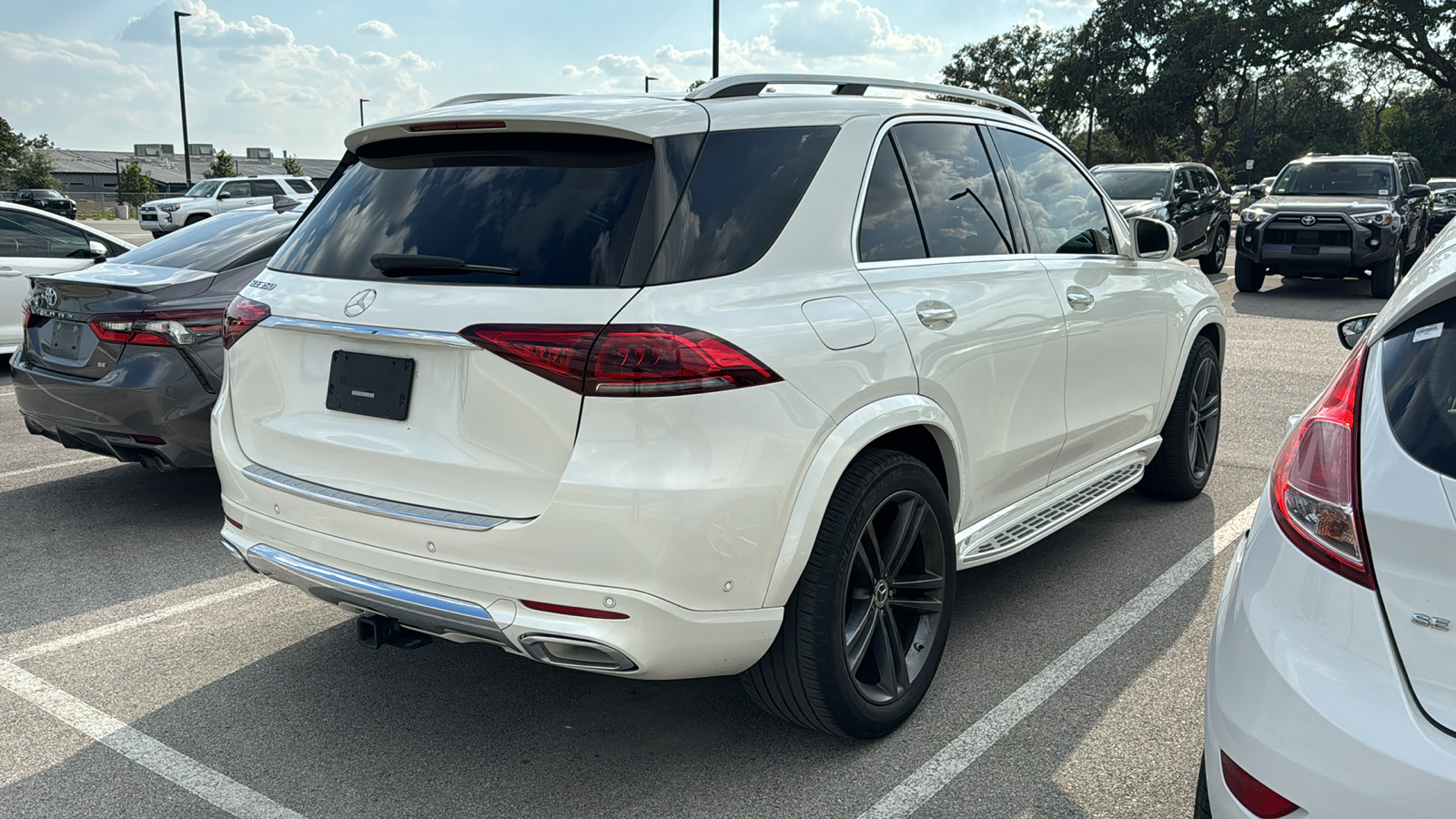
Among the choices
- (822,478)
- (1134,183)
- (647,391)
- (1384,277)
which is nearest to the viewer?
(647,391)

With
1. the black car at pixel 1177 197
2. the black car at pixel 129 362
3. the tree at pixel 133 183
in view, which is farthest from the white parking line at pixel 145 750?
the tree at pixel 133 183

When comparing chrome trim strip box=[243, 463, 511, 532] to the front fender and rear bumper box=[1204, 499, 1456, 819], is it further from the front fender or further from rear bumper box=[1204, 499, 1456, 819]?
rear bumper box=[1204, 499, 1456, 819]

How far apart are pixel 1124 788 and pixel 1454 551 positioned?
1.41 meters

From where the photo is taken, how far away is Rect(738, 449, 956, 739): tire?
2877mm

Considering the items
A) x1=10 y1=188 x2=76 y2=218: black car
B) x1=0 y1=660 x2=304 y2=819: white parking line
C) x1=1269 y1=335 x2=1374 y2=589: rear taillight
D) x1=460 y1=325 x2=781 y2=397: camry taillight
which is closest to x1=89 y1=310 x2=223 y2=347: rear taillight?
x1=0 y1=660 x2=304 y2=819: white parking line

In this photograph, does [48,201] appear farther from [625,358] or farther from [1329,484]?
[1329,484]

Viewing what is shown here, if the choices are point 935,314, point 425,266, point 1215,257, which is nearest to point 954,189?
point 935,314

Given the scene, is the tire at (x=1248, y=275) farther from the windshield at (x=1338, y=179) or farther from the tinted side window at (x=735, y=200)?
the tinted side window at (x=735, y=200)

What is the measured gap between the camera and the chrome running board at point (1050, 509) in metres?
3.64

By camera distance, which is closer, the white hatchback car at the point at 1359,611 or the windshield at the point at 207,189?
the white hatchback car at the point at 1359,611

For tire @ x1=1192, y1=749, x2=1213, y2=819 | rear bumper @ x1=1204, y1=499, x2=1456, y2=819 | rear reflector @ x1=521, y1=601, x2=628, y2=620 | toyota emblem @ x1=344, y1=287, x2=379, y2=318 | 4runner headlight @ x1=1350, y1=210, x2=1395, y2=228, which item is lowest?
tire @ x1=1192, y1=749, x2=1213, y2=819

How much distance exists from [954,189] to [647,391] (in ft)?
5.44

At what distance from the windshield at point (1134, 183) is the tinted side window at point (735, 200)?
14.1 metres

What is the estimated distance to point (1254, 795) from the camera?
1.96 m
